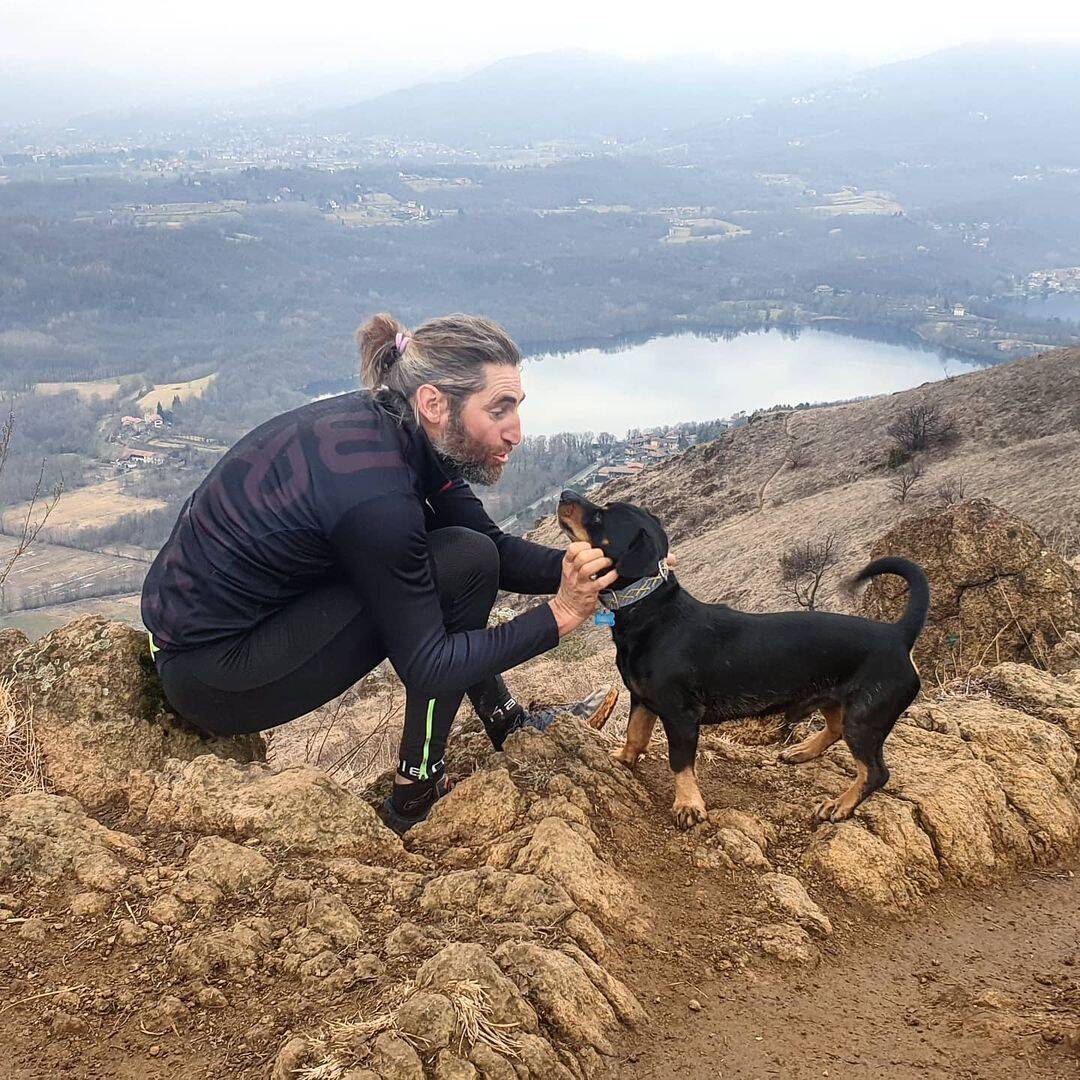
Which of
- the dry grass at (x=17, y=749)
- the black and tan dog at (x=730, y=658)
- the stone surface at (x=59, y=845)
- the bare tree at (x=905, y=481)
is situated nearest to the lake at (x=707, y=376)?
the bare tree at (x=905, y=481)

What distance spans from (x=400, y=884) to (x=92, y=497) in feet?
284

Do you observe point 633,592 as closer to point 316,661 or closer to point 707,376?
point 316,661

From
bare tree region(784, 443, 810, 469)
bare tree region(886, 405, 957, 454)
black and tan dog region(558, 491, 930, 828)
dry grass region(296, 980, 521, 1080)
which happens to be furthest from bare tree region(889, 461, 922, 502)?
dry grass region(296, 980, 521, 1080)

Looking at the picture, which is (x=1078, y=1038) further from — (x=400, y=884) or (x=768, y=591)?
(x=768, y=591)

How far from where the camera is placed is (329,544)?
3.43 metres

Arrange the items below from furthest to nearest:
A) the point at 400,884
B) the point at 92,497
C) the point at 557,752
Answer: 1. the point at 92,497
2. the point at 557,752
3. the point at 400,884

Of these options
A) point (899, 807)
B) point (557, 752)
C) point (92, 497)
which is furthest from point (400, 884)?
point (92, 497)

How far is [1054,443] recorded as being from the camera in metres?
25.1

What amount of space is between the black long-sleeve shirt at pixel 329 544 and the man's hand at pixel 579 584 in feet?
0.21

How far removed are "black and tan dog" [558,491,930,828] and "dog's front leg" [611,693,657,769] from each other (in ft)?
0.77

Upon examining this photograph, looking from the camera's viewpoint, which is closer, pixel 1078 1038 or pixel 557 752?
pixel 1078 1038

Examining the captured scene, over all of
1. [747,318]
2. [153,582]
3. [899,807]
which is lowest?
[747,318]

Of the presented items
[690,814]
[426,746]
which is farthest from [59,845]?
[690,814]

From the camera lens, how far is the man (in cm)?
338
